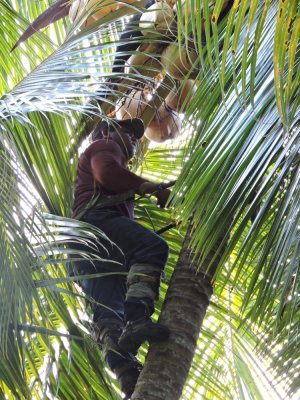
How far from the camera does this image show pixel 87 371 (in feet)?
8.50

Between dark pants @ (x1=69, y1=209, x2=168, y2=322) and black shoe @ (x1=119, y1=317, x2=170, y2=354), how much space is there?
190 mm

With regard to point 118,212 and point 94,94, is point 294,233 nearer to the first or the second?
point 94,94

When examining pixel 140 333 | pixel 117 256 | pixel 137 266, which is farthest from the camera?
pixel 117 256

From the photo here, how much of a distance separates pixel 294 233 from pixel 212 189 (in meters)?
0.26

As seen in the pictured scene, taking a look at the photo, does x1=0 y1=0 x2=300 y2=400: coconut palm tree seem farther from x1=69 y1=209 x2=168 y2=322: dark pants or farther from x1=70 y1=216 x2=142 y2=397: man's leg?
x1=69 y1=209 x2=168 y2=322: dark pants

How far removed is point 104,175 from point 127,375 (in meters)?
0.80

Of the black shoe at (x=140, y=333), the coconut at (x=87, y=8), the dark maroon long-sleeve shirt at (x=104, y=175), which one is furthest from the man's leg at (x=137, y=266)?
the coconut at (x=87, y=8)

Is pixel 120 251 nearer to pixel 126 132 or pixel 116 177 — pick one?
pixel 116 177

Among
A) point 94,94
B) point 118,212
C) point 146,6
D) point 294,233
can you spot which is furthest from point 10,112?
point 118,212

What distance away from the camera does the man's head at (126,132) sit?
3.30m

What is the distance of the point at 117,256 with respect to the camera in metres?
3.17

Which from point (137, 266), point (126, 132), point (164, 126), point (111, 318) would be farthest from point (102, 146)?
point (111, 318)

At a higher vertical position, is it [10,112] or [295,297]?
[10,112]

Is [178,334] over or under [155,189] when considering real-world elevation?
under
